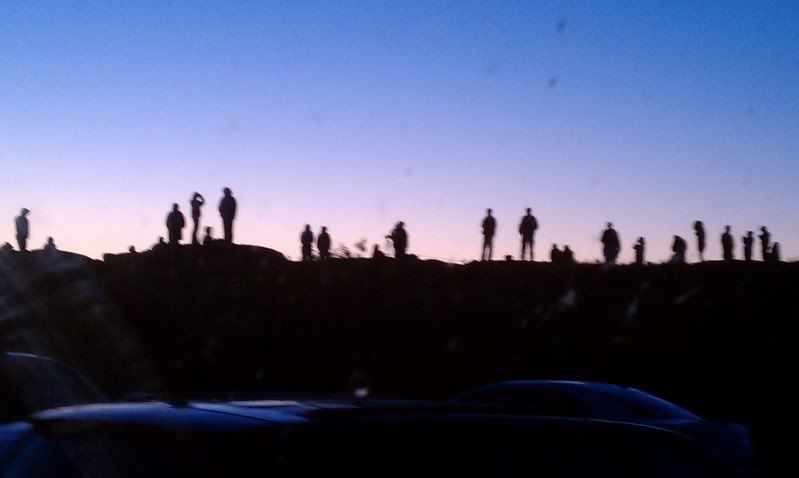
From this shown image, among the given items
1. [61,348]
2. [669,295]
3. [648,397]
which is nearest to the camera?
[648,397]

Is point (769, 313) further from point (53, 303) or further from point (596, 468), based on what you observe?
point (596, 468)

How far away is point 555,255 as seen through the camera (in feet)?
105

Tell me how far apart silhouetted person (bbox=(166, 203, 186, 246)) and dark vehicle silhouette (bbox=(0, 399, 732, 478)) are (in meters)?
22.5

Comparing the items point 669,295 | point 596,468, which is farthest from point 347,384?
point 596,468

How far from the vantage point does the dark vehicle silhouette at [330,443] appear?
312 centimetres

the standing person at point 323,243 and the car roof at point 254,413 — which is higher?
the standing person at point 323,243

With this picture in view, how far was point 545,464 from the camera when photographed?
3.63 m

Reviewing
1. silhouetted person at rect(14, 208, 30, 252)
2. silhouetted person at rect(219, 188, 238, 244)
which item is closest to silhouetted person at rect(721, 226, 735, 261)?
silhouetted person at rect(219, 188, 238, 244)

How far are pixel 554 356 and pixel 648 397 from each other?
14151mm

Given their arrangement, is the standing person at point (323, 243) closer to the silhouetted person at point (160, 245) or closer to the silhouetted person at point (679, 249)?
the silhouetted person at point (160, 245)

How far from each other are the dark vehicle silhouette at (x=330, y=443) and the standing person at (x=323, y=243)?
2444cm

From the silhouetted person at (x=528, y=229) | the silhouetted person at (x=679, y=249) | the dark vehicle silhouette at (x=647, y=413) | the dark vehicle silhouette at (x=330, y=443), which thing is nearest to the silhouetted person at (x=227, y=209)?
the silhouetted person at (x=528, y=229)

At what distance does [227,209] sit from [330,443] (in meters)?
22.7

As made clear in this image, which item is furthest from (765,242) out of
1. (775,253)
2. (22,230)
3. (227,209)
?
(22,230)
